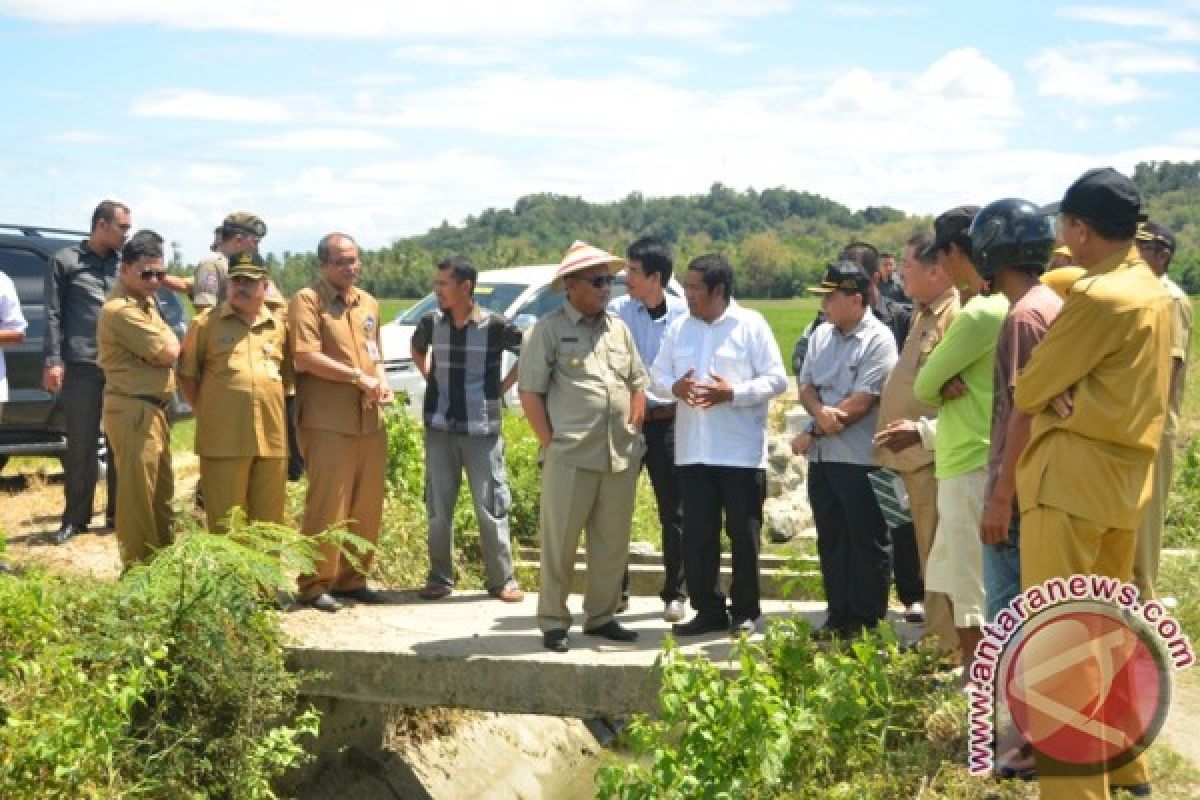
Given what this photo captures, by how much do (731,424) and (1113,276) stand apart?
9.31 ft

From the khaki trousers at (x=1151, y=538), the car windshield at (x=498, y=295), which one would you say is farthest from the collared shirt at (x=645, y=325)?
the car windshield at (x=498, y=295)

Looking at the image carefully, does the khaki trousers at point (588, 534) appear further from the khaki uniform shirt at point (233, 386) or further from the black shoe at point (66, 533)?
the black shoe at point (66, 533)

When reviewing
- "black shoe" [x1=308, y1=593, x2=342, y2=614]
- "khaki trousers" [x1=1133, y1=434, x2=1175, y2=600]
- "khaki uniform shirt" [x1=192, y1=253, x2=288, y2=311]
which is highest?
"khaki uniform shirt" [x1=192, y1=253, x2=288, y2=311]

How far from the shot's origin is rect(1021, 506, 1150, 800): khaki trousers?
17.1ft

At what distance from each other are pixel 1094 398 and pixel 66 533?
266 inches

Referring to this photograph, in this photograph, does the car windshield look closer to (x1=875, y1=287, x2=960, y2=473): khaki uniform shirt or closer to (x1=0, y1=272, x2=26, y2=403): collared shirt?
(x1=0, y1=272, x2=26, y2=403): collared shirt

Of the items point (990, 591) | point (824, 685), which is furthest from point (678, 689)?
point (990, 591)

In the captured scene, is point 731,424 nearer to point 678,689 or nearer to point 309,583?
point 678,689

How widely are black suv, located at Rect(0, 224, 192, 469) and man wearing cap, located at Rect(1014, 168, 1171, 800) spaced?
697cm

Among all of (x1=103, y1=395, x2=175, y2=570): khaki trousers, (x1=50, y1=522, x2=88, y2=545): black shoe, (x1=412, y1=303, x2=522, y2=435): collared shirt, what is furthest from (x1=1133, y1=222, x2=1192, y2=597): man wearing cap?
(x1=50, y1=522, x2=88, y2=545): black shoe

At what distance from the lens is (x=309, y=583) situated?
8.53m

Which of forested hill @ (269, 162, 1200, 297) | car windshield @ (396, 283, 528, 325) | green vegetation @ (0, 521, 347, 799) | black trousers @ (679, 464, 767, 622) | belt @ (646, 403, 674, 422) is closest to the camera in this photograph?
green vegetation @ (0, 521, 347, 799)

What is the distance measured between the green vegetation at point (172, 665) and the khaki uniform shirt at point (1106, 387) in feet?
12.3

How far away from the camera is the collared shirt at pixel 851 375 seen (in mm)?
7570
